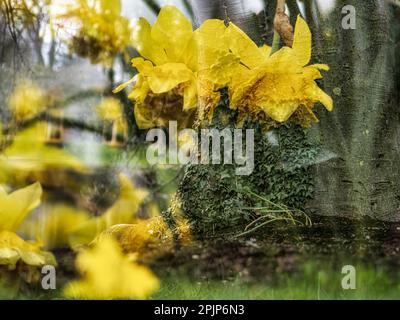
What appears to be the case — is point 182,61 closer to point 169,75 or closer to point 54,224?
point 169,75

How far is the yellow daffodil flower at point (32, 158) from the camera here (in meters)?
0.69

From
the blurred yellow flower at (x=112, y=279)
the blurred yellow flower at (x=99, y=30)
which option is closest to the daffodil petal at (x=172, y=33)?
the blurred yellow flower at (x=99, y=30)

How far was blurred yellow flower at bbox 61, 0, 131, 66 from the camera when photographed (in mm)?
749

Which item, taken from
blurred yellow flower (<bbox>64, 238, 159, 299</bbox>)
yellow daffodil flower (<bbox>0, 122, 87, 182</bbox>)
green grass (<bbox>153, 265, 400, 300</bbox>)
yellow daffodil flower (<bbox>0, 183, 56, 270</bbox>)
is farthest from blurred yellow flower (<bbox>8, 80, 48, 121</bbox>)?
green grass (<bbox>153, 265, 400, 300</bbox>)

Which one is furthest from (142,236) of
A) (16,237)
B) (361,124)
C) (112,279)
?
(361,124)

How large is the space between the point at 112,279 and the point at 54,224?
0.13m

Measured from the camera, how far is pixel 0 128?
A: 29.4 inches

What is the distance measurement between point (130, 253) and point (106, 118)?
0.85 ft

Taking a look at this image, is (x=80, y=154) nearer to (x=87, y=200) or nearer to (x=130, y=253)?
(x=87, y=200)

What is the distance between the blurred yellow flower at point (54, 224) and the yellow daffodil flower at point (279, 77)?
0.29 metres

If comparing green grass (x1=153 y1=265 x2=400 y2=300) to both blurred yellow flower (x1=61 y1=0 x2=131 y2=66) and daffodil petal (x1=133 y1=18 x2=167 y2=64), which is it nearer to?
daffodil petal (x1=133 y1=18 x2=167 y2=64)

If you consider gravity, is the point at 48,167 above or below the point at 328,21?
below
